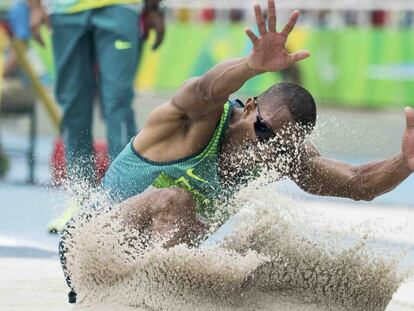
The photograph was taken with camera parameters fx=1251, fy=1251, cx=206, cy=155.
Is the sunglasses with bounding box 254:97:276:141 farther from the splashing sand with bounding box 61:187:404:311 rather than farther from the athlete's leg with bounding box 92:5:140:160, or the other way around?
the athlete's leg with bounding box 92:5:140:160

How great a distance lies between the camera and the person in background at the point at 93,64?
7941 millimetres

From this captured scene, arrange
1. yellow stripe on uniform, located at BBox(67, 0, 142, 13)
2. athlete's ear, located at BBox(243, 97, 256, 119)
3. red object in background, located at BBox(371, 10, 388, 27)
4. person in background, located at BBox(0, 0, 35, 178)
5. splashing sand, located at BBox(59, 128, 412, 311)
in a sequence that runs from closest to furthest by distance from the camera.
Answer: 1. splashing sand, located at BBox(59, 128, 412, 311)
2. athlete's ear, located at BBox(243, 97, 256, 119)
3. yellow stripe on uniform, located at BBox(67, 0, 142, 13)
4. person in background, located at BBox(0, 0, 35, 178)
5. red object in background, located at BBox(371, 10, 388, 27)

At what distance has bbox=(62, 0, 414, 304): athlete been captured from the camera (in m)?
4.81

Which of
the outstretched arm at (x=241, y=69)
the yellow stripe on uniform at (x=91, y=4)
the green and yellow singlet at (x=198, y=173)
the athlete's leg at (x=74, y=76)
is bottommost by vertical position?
the athlete's leg at (x=74, y=76)

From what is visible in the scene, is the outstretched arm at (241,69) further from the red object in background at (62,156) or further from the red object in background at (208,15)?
the red object in background at (208,15)

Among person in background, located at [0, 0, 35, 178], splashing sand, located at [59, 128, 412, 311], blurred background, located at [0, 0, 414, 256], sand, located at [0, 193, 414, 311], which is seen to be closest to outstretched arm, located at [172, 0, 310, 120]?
splashing sand, located at [59, 128, 412, 311]

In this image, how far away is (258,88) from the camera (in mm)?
14562

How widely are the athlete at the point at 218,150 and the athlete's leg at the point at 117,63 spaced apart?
2.51 meters

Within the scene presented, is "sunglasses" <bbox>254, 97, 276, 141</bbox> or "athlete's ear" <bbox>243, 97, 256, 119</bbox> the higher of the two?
"athlete's ear" <bbox>243, 97, 256, 119</bbox>

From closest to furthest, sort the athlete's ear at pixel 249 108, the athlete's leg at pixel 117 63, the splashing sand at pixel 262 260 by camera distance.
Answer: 1. the splashing sand at pixel 262 260
2. the athlete's ear at pixel 249 108
3. the athlete's leg at pixel 117 63

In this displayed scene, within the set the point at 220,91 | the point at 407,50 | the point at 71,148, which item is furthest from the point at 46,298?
the point at 407,50

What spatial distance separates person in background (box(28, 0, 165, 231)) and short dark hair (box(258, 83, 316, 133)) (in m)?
2.76

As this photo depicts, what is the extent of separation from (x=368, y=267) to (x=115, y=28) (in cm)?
342

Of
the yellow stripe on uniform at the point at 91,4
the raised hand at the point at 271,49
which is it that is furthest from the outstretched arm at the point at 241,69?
the yellow stripe on uniform at the point at 91,4
